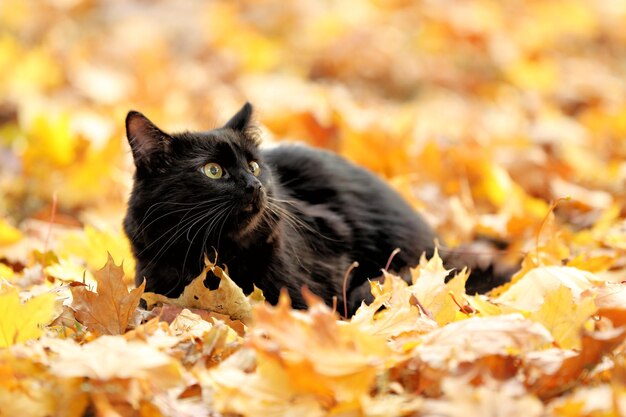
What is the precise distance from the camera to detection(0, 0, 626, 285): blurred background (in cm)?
320

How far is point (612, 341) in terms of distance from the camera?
1.60 m

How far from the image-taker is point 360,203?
2914 mm

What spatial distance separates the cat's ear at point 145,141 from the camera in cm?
234

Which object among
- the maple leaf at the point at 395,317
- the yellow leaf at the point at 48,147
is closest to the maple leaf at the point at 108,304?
the maple leaf at the point at 395,317

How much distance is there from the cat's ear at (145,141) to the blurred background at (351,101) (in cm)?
42

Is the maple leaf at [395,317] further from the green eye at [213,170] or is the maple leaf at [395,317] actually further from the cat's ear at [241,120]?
the cat's ear at [241,120]

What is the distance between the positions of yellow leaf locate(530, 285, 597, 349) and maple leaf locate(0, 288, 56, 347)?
3.55 ft

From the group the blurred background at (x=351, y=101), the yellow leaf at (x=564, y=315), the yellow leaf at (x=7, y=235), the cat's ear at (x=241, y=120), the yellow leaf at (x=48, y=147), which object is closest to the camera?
the yellow leaf at (x=564, y=315)

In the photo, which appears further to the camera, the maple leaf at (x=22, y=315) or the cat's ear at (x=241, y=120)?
the cat's ear at (x=241, y=120)

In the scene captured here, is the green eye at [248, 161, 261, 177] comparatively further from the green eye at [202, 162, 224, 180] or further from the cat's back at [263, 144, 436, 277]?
the cat's back at [263, 144, 436, 277]

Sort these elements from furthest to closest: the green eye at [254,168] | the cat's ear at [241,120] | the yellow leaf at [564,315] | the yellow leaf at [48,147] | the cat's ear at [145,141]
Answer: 1. the yellow leaf at [48,147]
2. the cat's ear at [241,120]
3. the green eye at [254,168]
4. the cat's ear at [145,141]
5. the yellow leaf at [564,315]

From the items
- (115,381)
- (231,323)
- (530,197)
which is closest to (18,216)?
(231,323)

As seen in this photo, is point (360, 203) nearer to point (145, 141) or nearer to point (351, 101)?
point (145, 141)

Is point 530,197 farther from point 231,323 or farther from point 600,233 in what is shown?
point 231,323
